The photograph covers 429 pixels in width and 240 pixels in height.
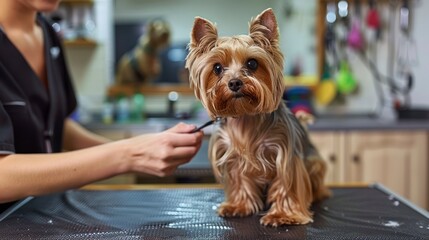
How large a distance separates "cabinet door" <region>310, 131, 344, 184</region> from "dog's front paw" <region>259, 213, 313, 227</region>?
1450mm

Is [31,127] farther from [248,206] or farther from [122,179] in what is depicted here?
[122,179]

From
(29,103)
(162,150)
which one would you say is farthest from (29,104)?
(162,150)

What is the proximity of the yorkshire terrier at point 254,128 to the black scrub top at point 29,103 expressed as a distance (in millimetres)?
422

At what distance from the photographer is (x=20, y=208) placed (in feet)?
3.43

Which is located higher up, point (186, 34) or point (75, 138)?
point (186, 34)

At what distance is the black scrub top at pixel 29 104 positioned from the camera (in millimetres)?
1077

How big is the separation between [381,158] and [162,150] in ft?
5.51

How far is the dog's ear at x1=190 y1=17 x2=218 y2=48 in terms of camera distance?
86 cm

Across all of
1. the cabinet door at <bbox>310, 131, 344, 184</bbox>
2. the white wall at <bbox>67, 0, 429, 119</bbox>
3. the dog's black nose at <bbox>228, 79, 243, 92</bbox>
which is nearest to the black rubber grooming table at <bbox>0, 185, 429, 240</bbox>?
the dog's black nose at <bbox>228, 79, 243, 92</bbox>

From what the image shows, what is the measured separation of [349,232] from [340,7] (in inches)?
82.4

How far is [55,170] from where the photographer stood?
0.94 metres

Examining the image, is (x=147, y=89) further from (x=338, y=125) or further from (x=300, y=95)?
(x=338, y=125)

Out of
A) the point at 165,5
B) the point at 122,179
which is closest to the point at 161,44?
the point at 165,5

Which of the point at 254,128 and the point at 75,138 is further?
the point at 75,138
